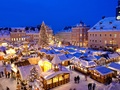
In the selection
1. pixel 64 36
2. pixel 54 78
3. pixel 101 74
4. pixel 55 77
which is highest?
pixel 64 36

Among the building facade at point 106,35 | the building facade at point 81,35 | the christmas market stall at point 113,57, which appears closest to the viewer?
the christmas market stall at point 113,57

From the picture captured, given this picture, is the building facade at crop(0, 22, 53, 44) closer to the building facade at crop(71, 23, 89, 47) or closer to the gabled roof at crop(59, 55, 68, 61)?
the building facade at crop(71, 23, 89, 47)

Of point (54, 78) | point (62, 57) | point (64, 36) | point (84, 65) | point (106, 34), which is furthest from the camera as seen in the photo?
point (64, 36)

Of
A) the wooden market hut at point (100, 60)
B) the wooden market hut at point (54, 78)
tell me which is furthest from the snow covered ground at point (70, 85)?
the wooden market hut at point (100, 60)

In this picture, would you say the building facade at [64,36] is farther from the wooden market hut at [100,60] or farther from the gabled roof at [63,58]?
the wooden market hut at [100,60]

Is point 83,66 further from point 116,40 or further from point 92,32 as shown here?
point 92,32

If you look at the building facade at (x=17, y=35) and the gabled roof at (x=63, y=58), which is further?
the building facade at (x=17, y=35)

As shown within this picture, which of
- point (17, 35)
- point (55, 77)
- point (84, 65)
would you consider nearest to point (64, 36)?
point (17, 35)

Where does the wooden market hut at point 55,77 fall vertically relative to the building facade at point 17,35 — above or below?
below

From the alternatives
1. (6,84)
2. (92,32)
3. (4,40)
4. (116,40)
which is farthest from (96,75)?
(4,40)

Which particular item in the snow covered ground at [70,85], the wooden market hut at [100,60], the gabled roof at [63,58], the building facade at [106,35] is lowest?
the snow covered ground at [70,85]

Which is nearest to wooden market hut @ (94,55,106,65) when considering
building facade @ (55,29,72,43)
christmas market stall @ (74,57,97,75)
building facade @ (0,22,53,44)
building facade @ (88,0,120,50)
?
christmas market stall @ (74,57,97,75)

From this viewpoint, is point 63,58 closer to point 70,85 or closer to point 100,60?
point 100,60

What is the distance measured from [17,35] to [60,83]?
155 feet
